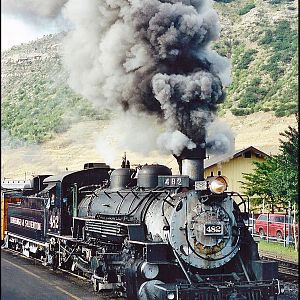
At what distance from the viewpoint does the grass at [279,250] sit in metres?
19.7

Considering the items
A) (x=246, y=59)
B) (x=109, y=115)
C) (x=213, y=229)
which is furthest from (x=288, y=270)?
(x=246, y=59)

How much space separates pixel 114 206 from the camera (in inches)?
485

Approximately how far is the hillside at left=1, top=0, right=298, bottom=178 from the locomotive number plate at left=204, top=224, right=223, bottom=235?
1067 inches

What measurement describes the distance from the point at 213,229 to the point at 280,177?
1362 centimetres

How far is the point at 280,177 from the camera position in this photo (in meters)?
23.3

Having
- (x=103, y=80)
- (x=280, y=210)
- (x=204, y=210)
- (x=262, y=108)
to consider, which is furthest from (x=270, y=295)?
(x=262, y=108)

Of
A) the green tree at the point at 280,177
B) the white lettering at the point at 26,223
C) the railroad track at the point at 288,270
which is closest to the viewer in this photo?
the railroad track at the point at 288,270

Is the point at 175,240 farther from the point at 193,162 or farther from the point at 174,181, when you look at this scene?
the point at 193,162

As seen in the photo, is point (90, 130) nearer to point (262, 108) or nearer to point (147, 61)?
point (262, 108)

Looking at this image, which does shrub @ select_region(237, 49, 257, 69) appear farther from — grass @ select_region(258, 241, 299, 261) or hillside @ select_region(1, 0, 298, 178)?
grass @ select_region(258, 241, 299, 261)

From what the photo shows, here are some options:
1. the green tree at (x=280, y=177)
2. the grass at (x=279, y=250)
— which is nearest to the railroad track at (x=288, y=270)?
the grass at (x=279, y=250)

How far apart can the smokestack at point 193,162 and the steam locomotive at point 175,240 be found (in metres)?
0.02

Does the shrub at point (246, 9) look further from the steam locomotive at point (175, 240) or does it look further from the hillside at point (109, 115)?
the steam locomotive at point (175, 240)

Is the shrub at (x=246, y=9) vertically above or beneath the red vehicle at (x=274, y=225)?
above
